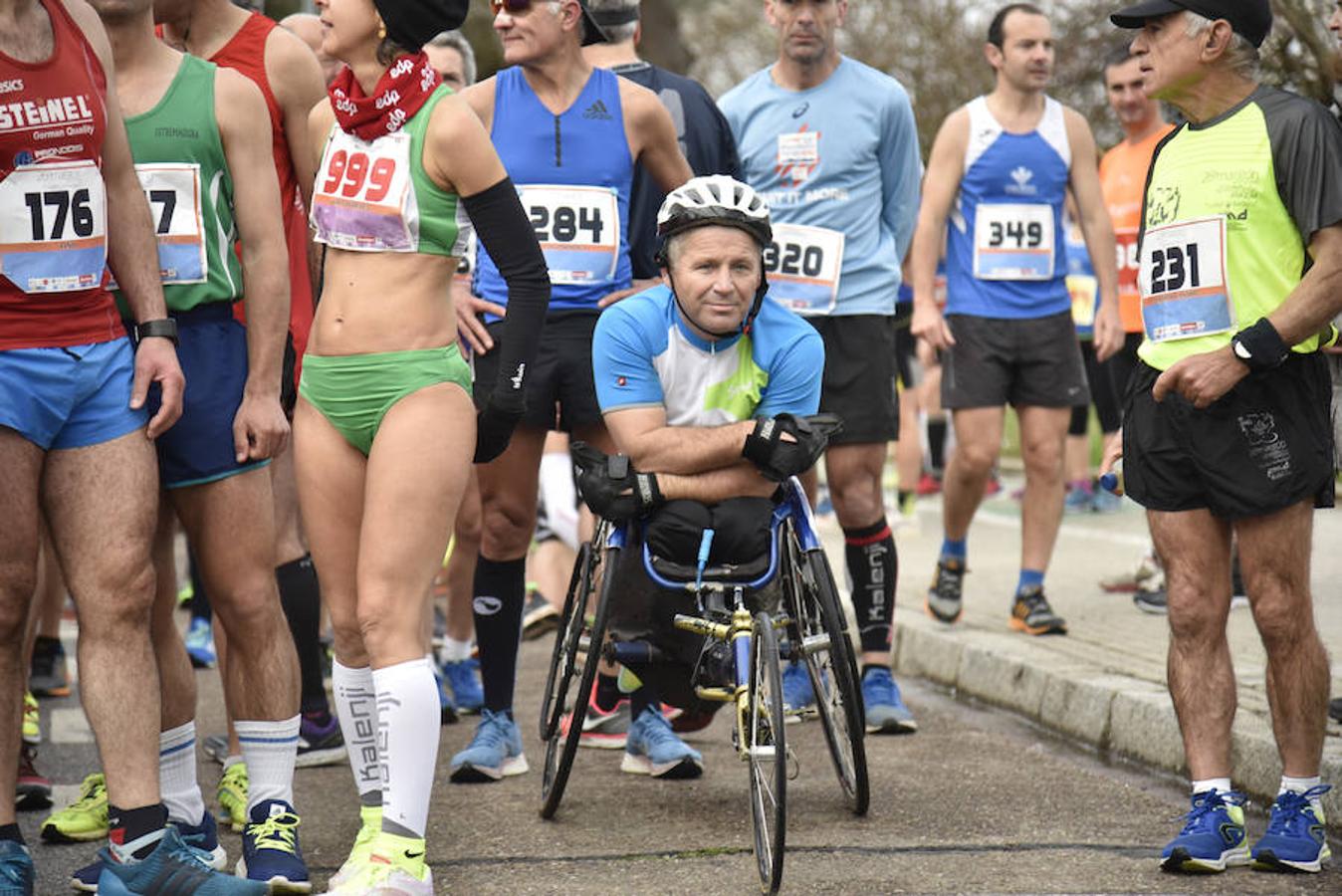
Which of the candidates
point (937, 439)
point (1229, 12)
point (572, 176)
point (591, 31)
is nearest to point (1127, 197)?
point (591, 31)

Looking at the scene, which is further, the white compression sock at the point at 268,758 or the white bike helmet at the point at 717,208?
the white bike helmet at the point at 717,208

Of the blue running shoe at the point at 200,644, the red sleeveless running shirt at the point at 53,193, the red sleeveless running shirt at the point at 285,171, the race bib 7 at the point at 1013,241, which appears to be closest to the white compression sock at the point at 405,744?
the red sleeveless running shirt at the point at 53,193

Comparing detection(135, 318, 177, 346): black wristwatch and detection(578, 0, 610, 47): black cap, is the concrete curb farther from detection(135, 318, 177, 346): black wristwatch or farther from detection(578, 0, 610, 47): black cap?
detection(135, 318, 177, 346): black wristwatch

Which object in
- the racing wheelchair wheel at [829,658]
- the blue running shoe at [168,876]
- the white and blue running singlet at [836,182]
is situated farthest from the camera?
the white and blue running singlet at [836,182]

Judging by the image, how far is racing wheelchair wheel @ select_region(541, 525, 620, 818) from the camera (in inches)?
220

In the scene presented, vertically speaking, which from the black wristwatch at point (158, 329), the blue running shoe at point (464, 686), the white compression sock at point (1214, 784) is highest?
the black wristwatch at point (158, 329)

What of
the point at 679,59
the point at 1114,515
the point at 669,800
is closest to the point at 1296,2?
the point at 669,800

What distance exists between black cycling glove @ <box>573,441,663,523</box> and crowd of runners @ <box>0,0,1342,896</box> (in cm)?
1

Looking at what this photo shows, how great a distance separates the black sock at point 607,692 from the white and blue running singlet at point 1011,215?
3.07 meters

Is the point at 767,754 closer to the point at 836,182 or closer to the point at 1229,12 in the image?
the point at 1229,12

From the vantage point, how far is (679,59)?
798 inches

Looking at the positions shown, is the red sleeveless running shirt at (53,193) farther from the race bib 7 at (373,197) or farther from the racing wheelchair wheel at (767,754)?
the racing wheelchair wheel at (767,754)

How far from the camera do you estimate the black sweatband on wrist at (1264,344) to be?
5137 mm

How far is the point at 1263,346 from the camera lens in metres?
5.14
